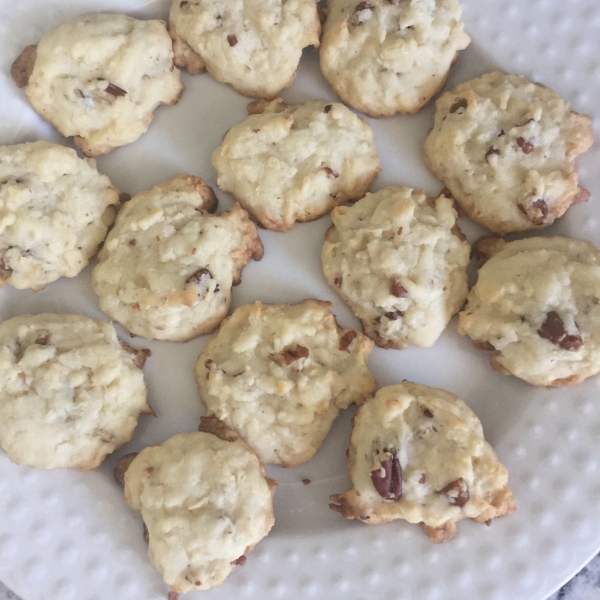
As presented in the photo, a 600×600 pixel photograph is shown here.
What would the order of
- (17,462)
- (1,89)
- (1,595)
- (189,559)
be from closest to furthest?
(189,559) → (17,462) → (1,89) → (1,595)

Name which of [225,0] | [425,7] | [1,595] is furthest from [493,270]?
[1,595]

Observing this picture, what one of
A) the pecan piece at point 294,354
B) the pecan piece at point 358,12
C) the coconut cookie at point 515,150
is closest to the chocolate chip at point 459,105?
the coconut cookie at point 515,150

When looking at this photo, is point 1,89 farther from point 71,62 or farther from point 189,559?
point 189,559

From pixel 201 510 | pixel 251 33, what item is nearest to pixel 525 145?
pixel 251 33

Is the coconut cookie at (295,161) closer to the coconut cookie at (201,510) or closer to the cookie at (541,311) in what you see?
the cookie at (541,311)

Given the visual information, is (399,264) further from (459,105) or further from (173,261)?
(173,261)

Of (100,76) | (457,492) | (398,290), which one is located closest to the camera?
(457,492)
